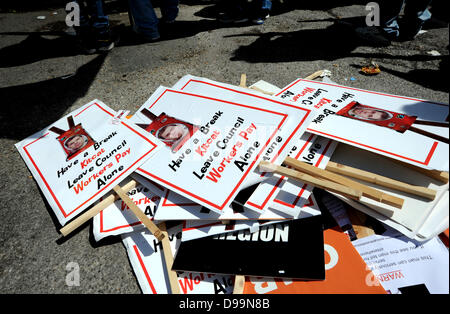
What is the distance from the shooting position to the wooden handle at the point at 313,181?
1.29 metres

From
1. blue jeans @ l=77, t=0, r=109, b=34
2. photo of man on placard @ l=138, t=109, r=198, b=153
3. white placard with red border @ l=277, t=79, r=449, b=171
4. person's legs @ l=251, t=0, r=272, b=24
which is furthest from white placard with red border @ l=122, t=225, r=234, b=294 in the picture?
person's legs @ l=251, t=0, r=272, b=24

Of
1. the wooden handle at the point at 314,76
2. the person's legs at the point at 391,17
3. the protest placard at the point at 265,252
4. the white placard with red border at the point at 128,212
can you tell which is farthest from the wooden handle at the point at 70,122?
the person's legs at the point at 391,17

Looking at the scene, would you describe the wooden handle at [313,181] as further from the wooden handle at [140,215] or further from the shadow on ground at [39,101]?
the shadow on ground at [39,101]

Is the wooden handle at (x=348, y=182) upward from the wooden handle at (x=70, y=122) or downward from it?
upward

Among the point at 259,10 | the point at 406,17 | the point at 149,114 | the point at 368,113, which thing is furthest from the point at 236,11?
the point at 368,113

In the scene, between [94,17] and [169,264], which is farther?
[94,17]

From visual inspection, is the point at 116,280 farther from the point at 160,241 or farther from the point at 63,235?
the point at 63,235

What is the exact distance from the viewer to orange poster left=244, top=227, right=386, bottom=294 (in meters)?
1.21

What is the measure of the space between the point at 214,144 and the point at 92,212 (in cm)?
84

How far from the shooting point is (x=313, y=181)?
1.37 m

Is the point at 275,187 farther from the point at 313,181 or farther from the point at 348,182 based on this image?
the point at 348,182

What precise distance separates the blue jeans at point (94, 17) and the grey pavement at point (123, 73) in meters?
0.36

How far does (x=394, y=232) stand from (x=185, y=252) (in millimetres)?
1127
